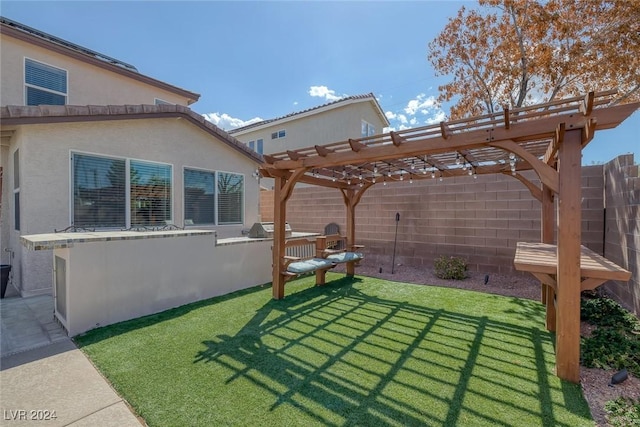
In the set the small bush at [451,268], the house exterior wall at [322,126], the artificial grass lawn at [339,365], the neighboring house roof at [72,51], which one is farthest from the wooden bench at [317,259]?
the house exterior wall at [322,126]

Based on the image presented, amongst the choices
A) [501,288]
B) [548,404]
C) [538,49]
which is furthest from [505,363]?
[538,49]

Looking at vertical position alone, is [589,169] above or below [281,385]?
above

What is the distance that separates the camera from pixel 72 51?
7375 mm

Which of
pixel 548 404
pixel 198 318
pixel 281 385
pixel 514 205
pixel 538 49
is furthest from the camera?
pixel 538 49

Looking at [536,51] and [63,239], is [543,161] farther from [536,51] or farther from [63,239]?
[63,239]

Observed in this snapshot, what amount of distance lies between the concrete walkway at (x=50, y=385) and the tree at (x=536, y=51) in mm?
10945

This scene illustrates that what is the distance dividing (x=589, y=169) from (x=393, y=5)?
20.8 feet

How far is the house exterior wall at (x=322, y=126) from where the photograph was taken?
13.9m

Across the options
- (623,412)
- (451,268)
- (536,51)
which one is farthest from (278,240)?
(536,51)

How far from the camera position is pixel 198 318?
4.50m

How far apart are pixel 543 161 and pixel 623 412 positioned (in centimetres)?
296

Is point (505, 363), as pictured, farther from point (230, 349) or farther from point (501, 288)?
point (501, 288)

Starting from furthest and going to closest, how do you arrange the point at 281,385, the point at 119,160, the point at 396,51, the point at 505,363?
the point at 396,51 < the point at 119,160 < the point at 505,363 < the point at 281,385

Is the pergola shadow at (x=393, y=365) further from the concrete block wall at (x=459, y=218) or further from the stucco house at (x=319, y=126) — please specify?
the stucco house at (x=319, y=126)
